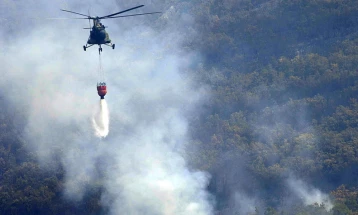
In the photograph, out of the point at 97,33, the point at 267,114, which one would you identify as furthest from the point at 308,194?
the point at 97,33

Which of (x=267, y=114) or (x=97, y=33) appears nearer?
(x=97, y=33)

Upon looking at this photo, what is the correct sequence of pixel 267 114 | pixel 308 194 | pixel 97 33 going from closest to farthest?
pixel 97 33 → pixel 308 194 → pixel 267 114

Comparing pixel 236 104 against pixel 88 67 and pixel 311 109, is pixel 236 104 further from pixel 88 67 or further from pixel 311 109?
pixel 88 67

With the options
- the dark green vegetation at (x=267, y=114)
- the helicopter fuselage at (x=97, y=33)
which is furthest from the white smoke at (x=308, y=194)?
the helicopter fuselage at (x=97, y=33)

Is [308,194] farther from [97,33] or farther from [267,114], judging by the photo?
[97,33]

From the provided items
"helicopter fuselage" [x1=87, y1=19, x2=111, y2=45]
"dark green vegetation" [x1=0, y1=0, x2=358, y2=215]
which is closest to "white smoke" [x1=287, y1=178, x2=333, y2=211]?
"dark green vegetation" [x1=0, y1=0, x2=358, y2=215]

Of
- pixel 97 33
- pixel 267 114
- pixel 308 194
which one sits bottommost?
pixel 308 194

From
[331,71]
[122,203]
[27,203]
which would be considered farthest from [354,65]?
[27,203]
